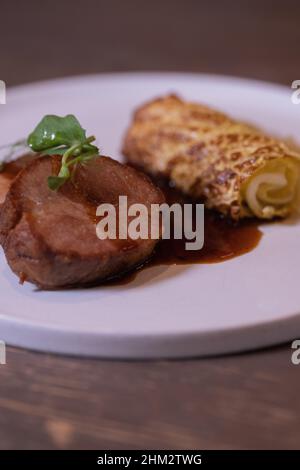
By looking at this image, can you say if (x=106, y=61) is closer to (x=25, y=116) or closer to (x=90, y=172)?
(x=25, y=116)

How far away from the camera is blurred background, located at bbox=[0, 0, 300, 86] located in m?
5.59

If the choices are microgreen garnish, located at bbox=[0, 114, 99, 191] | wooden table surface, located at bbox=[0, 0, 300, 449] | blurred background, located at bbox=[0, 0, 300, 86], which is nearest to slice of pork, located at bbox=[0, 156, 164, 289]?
microgreen garnish, located at bbox=[0, 114, 99, 191]

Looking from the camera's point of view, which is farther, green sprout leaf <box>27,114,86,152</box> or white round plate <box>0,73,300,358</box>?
green sprout leaf <box>27,114,86,152</box>

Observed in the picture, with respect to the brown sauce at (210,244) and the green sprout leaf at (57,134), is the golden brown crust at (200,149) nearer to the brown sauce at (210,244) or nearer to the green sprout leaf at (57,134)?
the brown sauce at (210,244)

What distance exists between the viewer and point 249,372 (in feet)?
8.46

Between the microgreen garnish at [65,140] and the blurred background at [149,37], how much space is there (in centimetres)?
223

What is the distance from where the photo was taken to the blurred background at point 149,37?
5590 mm

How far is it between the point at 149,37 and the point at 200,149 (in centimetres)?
277

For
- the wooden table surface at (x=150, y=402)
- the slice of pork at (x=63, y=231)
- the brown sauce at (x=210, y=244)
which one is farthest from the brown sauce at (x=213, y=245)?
the wooden table surface at (x=150, y=402)

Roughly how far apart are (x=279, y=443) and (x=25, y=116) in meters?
2.84

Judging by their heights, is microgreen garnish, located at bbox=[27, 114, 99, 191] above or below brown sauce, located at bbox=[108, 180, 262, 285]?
above

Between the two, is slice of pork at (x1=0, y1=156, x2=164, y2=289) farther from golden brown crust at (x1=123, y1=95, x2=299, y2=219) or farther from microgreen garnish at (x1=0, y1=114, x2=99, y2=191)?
golden brown crust at (x1=123, y1=95, x2=299, y2=219)

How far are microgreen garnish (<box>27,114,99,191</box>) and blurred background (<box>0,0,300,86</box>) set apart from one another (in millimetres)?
2229

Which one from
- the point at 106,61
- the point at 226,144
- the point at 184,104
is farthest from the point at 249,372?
the point at 106,61
